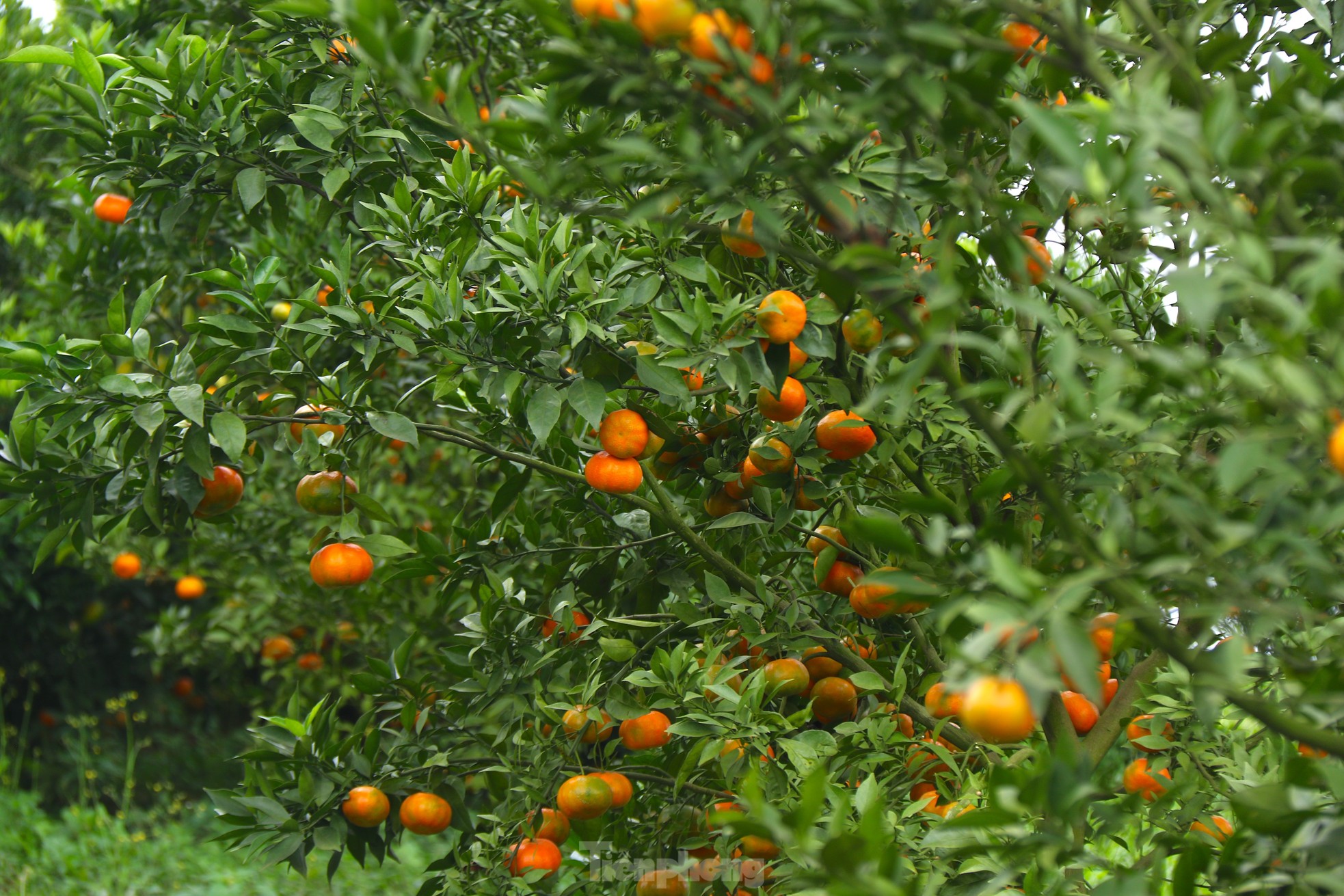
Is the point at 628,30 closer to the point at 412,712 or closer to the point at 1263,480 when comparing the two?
the point at 1263,480

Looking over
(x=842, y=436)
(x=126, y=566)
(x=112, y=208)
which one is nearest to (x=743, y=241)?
(x=842, y=436)

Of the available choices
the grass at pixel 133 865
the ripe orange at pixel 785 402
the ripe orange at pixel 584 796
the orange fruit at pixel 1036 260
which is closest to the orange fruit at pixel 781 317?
the ripe orange at pixel 785 402

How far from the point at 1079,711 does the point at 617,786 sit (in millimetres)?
877

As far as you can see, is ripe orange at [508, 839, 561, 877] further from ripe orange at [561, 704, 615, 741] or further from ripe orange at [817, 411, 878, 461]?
ripe orange at [817, 411, 878, 461]

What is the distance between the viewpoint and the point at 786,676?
1.89 meters

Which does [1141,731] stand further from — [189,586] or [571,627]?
[189,586]

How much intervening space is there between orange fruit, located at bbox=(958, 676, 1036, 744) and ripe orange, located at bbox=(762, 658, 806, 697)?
100 centimetres

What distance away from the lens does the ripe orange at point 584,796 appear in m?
1.87

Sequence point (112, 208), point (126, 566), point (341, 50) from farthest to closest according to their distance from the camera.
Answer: point (126, 566)
point (112, 208)
point (341, 50)

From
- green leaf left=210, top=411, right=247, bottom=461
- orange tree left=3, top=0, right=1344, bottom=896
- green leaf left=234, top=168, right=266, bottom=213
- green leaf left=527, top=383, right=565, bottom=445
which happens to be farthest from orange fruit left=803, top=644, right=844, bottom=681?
green leaf left=234, top=168, right=266, bottom=213

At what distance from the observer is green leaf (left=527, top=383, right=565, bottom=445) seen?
165cm

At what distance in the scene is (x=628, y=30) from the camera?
96 centimetres

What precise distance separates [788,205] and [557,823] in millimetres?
1227

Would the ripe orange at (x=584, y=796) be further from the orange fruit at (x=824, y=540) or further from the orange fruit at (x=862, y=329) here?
the orange fruit at (x=862, y=329)
